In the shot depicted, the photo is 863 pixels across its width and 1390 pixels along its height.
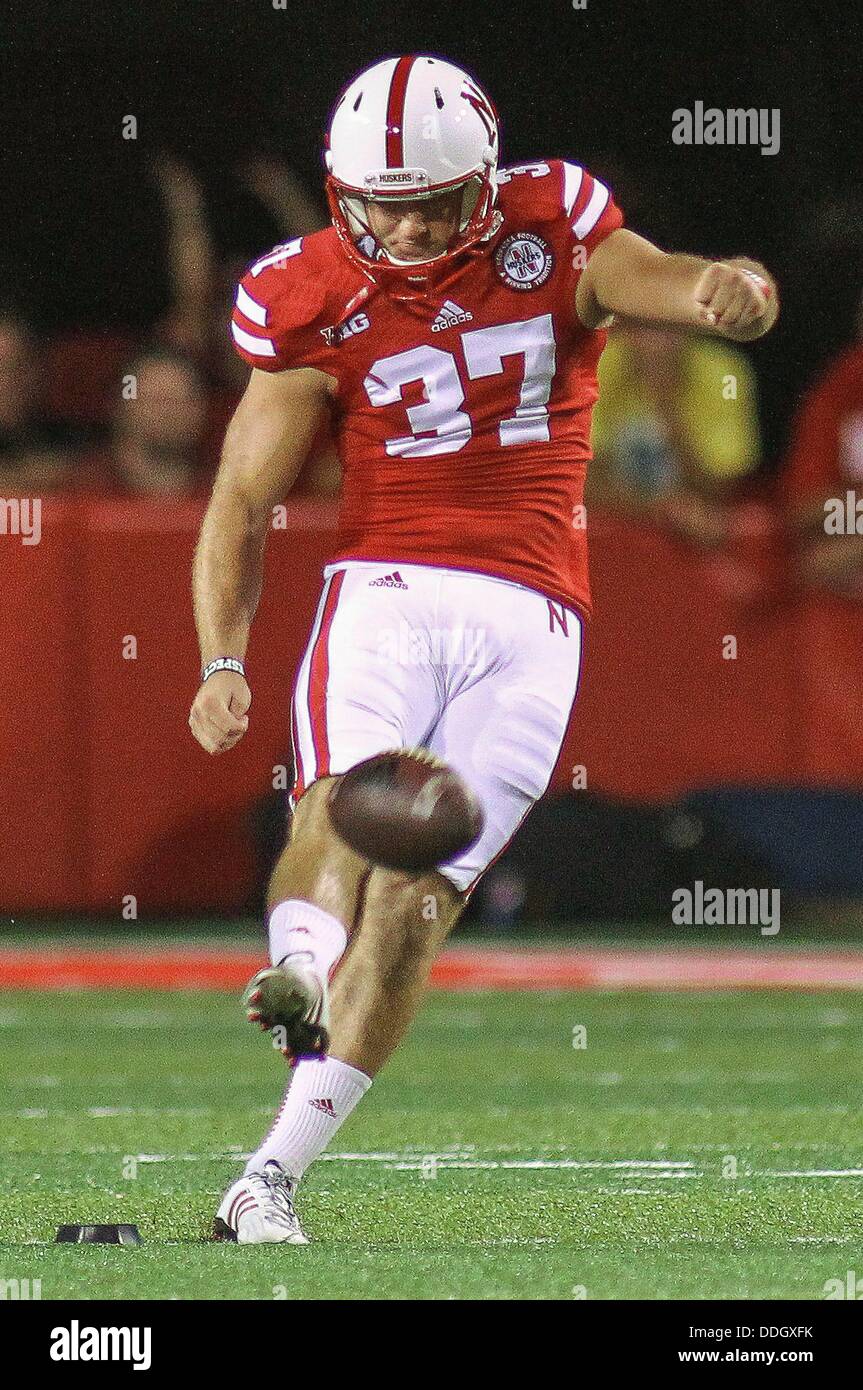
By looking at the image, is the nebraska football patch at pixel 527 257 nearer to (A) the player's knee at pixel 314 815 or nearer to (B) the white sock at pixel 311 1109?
(A) the player's knee at pixel 314 815

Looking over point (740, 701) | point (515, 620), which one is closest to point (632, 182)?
point (740, 701)

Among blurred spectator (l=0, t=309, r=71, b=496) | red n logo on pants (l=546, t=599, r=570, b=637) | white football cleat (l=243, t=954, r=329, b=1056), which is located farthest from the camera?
blurred spectator (l=0, t=309, r=71, b=496)

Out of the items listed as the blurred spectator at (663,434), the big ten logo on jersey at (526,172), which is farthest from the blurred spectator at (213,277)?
the big ten logo on jersey at (526,172)

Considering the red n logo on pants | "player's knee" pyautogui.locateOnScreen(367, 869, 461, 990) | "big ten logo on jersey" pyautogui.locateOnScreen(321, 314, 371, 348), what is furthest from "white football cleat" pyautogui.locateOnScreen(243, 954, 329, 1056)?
"big ten logo on jersey" pyautogui.locateOnScreen(321, 314, 371, 348)

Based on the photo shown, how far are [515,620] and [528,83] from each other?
7417 millimetres

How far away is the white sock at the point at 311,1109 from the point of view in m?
5.95

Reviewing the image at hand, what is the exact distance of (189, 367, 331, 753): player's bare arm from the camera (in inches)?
241

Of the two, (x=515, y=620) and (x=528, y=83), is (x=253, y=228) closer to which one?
(x=528, y=83)

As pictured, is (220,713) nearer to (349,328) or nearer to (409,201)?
(349,328)

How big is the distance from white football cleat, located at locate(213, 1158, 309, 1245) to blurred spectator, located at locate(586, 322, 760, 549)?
6746 mm

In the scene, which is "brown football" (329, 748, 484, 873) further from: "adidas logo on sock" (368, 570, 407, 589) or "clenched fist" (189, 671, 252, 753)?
"adidas logo on sock" (368, 570, 407, 589)

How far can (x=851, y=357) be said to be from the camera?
Result: 12.1 m

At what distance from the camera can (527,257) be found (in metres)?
6.16

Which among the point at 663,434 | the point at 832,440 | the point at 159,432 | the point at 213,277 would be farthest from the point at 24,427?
the point at 832,440
